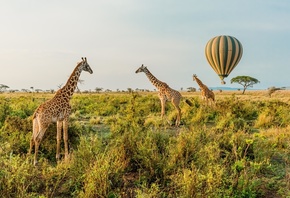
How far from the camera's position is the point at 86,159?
5461 millimetres

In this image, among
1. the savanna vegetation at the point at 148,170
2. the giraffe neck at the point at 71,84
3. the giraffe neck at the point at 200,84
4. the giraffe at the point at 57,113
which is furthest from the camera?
the giraffe neck at the point at 200,84

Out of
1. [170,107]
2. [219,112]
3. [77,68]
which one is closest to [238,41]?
[170,107]

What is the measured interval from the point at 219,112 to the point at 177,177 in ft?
31.5

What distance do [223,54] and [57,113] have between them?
93.2 feet

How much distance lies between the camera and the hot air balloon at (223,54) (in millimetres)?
33531

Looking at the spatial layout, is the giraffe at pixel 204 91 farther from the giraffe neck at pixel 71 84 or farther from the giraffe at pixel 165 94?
the giraffe neck at pixel 71 84

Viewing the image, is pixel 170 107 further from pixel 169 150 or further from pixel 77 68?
pixel 169 150

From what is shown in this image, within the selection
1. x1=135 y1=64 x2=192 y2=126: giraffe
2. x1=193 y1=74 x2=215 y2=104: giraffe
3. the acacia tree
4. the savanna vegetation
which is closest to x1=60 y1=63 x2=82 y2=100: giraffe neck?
the savanna vegetation

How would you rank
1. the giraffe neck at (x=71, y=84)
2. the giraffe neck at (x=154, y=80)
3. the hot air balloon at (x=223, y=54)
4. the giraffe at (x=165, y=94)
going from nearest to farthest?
the giraffe neck at (x=71, y=84)
the giraffe at (x=165, y=94)
the giraffe neck at (x=154, y=80)
the hot air balloon at (x=223, y=54)

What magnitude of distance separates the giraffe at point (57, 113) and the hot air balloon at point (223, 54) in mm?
27044

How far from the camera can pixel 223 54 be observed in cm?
3356

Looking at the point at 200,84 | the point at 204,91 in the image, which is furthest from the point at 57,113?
the point at 200,84

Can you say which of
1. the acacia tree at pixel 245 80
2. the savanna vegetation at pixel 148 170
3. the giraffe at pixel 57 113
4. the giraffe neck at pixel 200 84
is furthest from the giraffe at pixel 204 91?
the acacia tree at pixel 245 80

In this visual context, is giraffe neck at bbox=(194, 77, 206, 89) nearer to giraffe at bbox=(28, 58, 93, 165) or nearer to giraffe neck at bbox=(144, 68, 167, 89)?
giraffe neck at bbox=(144, 68, 167, 89)
